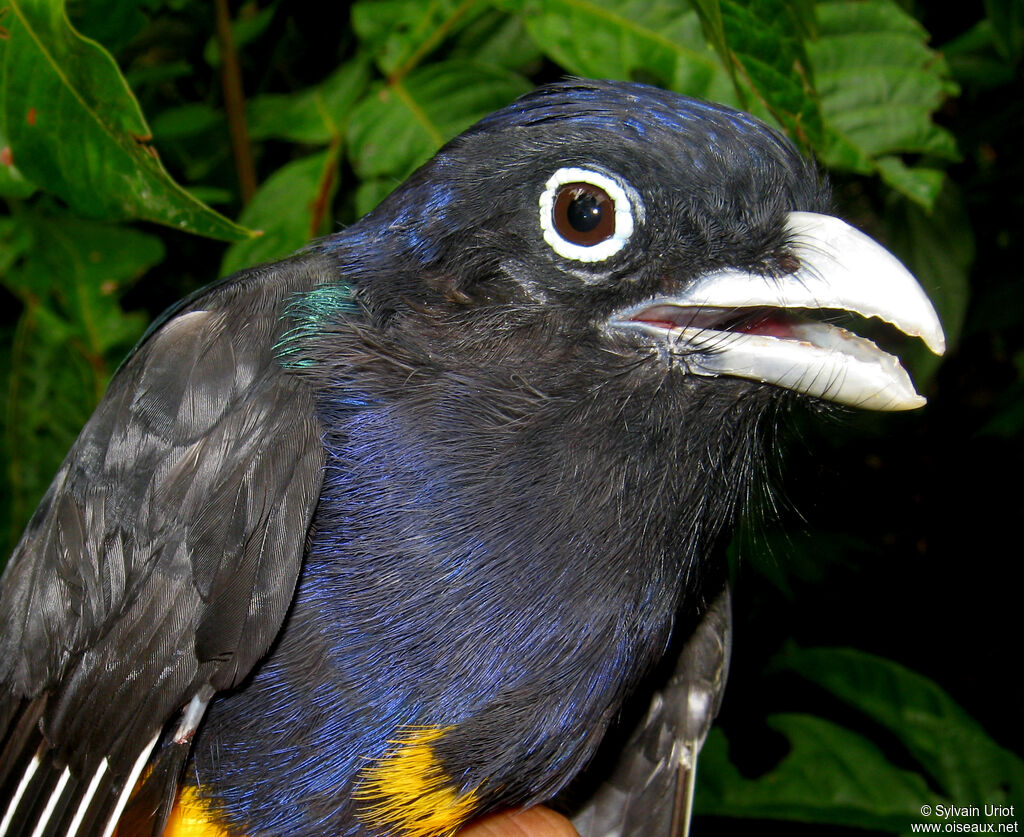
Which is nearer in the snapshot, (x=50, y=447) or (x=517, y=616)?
(x=517, y=616)

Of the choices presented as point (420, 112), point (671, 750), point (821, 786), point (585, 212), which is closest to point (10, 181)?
point (420, 112)

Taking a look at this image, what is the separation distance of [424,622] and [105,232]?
2.37m

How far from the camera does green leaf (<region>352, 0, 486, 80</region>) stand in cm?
280

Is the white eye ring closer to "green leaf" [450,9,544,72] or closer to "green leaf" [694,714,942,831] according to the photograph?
"green leaf" [450,9,544,72]

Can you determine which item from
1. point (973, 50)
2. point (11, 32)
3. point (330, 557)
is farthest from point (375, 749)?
point (973, 50)

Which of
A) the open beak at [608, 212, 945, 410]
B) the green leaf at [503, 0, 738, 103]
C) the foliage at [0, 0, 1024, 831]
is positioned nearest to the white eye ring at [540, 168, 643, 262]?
the open beak at [608, 212, 945, 410]

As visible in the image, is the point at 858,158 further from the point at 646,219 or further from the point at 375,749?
the point at 375,749

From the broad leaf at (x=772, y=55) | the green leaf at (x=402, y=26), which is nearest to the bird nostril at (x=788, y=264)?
the broad leaf at (x=772, y=55)

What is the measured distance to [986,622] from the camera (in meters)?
5.27

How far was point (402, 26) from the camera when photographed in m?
2.85

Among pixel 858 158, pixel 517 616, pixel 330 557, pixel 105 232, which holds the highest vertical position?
pixel 105 232

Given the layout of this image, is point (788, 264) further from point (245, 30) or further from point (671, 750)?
point (245, 30)

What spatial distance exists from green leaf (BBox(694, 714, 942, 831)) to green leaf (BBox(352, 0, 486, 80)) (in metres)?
2.50

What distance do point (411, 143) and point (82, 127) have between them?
4.00 ft
